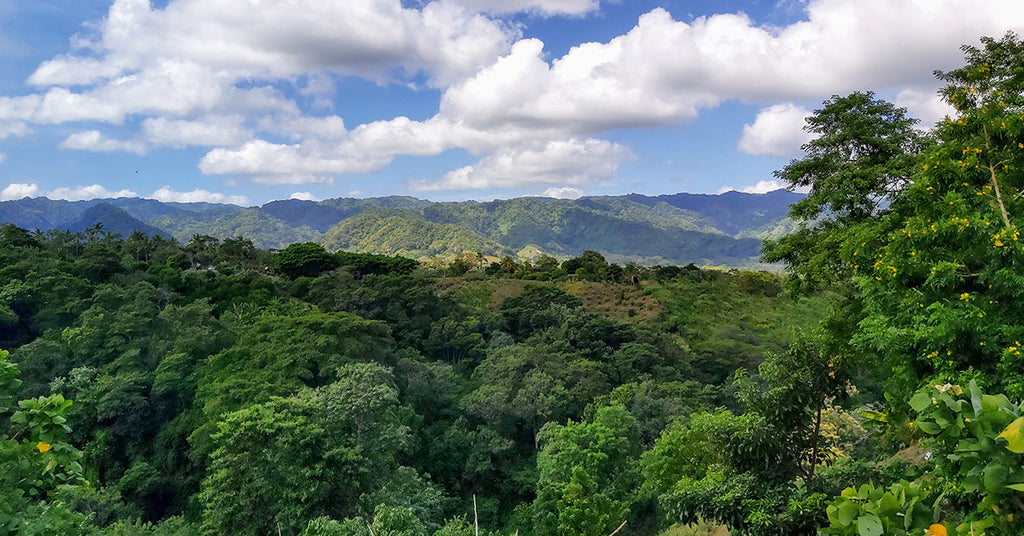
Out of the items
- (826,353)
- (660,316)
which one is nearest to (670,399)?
(826,353)

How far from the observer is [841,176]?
1036 cm

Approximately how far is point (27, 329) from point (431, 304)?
1985cm

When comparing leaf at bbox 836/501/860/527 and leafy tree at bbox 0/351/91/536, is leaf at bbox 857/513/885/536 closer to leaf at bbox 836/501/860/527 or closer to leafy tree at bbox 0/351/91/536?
leaf at bbox 836/501/860/527

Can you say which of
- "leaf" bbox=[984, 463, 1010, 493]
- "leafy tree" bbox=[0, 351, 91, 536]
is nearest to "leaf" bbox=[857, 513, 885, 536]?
"leaf" bbox=[984, 463, 1010, 493]

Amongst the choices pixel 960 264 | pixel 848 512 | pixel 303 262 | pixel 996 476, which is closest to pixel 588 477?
pixel 960 264

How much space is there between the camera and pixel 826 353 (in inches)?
327

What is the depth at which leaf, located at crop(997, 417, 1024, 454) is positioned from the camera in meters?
1.56

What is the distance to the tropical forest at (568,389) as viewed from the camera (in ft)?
16.7

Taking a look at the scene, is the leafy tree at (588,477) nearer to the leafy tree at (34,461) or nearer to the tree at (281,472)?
the tree at (281,472)

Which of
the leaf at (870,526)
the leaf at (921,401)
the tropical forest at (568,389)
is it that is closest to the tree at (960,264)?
the tropical forest at (568,389)

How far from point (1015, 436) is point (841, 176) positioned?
34.1 feet

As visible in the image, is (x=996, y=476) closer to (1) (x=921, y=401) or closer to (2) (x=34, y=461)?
(1) (x=921, y=401)

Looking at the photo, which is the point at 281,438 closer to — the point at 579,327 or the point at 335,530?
the point at 335,530

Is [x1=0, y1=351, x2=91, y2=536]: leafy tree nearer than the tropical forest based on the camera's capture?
Yes
